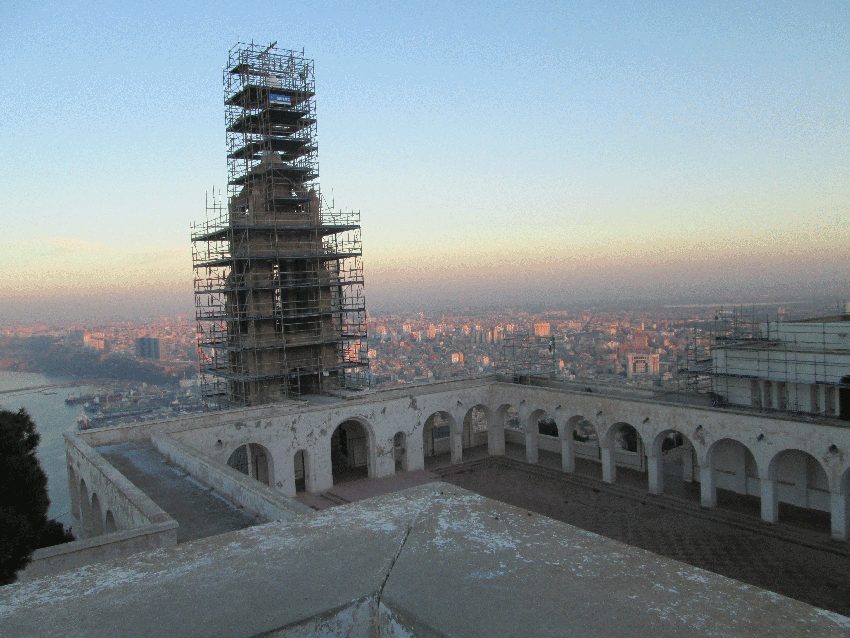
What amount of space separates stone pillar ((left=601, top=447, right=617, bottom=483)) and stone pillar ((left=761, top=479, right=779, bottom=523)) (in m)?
5.26

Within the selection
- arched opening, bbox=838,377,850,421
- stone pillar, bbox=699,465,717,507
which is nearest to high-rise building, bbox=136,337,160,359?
stone pillar, bbox=699,465,717,507

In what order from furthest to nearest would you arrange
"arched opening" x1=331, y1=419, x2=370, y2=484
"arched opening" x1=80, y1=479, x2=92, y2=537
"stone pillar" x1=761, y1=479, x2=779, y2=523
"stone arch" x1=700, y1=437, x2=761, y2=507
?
1. "arched opening" x1=331, y1=419, x2=370, y2=484
2. "stone arch" x1=700, y1=437, x2=761, y2=507
3. "stone pillar" x1=761, y1=479, x2=779, y2=523
4. "arched opening" x1=80, y1=479, x2=92, y2=537

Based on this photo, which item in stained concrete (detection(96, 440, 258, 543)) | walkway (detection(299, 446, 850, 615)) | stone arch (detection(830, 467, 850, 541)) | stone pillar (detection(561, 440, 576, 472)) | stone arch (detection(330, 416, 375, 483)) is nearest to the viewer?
stained concrete (detection(96, 440, 258, 543))

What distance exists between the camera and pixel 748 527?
693 inches

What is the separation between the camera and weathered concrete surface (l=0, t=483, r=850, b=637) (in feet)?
12.2

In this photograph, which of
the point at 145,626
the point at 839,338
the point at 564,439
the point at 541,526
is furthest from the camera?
the point at 564,439

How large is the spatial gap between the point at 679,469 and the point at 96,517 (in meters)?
19.2

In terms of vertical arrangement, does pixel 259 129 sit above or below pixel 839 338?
above

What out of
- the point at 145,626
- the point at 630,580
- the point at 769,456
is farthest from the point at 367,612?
the point at 769,456

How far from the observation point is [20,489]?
11.6m

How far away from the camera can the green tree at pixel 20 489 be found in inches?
387

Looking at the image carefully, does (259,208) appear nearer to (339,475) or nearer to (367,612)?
(339,475)

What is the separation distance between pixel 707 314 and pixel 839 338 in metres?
36.4

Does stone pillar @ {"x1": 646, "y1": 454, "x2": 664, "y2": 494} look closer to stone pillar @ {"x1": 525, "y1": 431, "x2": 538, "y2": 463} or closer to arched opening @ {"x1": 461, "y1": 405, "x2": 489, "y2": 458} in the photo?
stone pillar @ {"x1": 525, "y1": 431, "x2": 538, "y2": 463}
